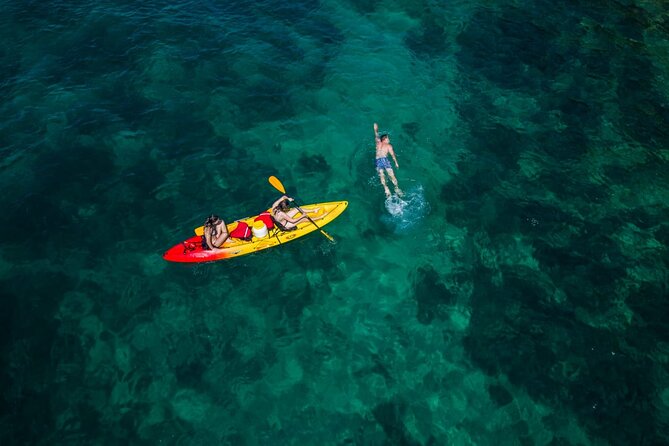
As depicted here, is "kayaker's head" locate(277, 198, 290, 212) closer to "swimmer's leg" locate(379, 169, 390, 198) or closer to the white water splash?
the white water splash

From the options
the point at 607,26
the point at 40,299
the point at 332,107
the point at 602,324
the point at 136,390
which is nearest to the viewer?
the point at 136,390

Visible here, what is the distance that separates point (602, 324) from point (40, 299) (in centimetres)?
2093

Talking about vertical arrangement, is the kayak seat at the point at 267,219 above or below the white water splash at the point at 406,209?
below

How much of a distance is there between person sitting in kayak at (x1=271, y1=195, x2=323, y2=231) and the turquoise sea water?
3.72 feet

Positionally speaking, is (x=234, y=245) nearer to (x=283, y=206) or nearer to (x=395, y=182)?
(x=283, y=206)

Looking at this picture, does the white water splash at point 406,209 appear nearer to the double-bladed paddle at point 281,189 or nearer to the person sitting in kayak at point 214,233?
the double-bladed paddle at point 281,189

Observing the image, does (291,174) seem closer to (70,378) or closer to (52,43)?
(70,378)

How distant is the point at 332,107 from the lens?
22.5 m

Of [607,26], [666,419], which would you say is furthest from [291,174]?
[607,26]

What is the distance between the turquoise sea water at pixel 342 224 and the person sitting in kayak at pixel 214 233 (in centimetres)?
89

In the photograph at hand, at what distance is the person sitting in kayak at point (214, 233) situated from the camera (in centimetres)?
1606

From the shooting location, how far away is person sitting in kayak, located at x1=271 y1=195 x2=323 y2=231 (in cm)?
1667

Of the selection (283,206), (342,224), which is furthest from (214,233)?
(342,224)

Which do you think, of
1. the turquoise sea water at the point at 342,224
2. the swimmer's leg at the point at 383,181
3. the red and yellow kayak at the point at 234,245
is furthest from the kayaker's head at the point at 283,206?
the swimmer's leg at the point at 383,181
